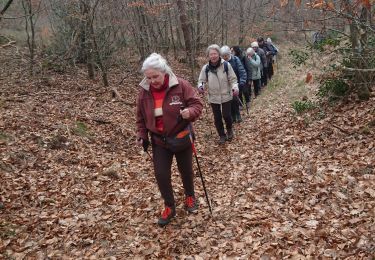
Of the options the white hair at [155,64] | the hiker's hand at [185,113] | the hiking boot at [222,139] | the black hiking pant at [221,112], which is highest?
the white hair at [155,64]

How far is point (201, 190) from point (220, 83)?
2.90 metres

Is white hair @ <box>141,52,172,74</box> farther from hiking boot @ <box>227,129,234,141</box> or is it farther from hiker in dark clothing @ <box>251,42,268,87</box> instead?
hiker in dark clothing @ <box>251,42,268,87</box>

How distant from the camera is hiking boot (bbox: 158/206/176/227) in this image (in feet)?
17.8

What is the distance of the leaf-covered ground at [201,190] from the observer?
4.82 metres

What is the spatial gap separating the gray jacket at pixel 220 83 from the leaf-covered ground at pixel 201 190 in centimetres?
115

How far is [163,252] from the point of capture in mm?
4855

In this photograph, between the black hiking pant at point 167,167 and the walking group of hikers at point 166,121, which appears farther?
the black hiking pant at point 167,167

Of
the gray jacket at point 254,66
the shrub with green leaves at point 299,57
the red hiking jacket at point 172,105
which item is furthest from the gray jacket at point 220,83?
the gray jacket at point 254,66

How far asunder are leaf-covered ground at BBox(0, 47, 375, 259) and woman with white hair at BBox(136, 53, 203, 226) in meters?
0.99

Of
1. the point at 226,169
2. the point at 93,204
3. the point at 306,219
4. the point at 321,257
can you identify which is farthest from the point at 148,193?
the point at 321,257

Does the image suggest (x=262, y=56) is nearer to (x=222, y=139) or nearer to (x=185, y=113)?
(x=222, y=139)

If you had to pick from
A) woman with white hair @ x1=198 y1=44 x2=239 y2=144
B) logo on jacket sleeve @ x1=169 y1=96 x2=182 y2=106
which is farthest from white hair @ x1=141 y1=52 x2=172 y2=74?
woman with white hair @ x1=198 y1=44 x2=239 y2=144

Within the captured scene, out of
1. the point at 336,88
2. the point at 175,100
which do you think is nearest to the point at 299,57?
the point at 336,88

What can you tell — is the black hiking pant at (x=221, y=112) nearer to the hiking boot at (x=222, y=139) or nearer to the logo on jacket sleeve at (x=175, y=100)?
the hiking boot at (x=222, y=139)
